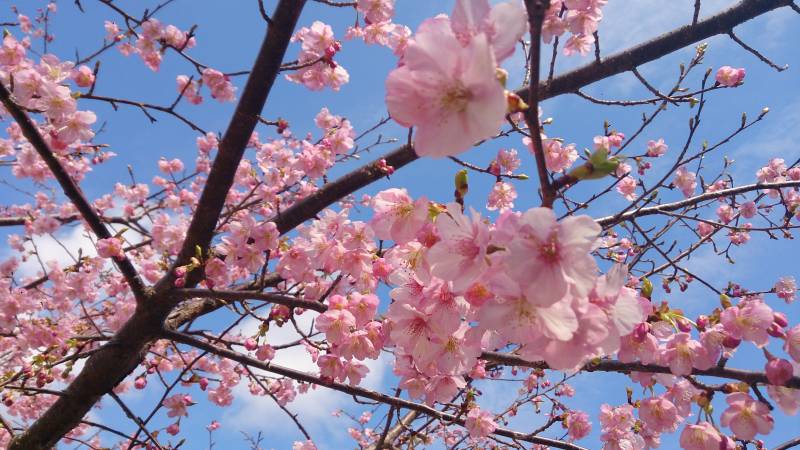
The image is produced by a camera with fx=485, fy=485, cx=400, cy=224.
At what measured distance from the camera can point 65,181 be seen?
2.78m

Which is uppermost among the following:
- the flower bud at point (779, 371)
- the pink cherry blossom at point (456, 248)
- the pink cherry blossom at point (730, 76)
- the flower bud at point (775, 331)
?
the pink cherry blossom at point (730, 76)

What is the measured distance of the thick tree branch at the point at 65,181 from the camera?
8.16 ft

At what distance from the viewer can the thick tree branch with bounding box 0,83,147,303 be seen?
8.16ft

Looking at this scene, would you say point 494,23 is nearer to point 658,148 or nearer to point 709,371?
point 709,371

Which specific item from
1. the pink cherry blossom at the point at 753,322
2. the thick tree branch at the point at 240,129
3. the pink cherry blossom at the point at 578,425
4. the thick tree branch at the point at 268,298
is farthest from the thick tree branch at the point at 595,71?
the pink cherry blossom at the point at 578,425

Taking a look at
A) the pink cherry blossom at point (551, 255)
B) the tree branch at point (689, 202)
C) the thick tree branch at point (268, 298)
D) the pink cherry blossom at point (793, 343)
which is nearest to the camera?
the pink cherry blossom at point (551, 255)

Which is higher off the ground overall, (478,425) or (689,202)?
(689,202)

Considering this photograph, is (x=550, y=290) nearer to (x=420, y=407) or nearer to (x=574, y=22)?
(x=420, y=407)

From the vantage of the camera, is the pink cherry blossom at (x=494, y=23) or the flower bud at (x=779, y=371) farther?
the flower bud at (x=779, y=371)

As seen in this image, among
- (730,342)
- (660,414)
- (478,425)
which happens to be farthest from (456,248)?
(478,425)

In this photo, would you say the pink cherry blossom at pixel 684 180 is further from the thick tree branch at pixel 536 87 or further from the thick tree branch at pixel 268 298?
the thick tree branch at pixel 536 87

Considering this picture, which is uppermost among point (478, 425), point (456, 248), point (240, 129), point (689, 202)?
point (689, 202)

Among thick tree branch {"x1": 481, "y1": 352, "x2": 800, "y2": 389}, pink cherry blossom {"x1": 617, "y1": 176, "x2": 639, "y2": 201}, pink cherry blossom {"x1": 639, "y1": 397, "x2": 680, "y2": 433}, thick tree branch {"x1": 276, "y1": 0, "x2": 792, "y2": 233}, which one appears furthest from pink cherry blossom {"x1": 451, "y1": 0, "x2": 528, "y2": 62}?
pink cherry blossom {"x1": 617, "y1": 176, "x2": 639, "y2": 201}

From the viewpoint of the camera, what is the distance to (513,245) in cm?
111
